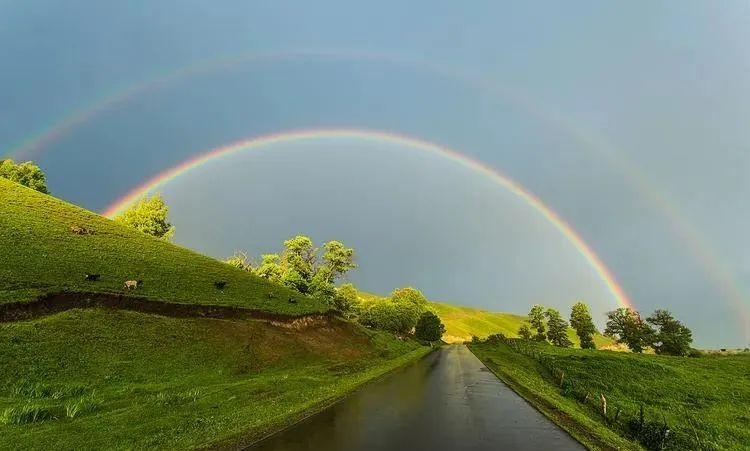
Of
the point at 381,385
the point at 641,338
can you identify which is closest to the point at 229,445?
the point at 381,385

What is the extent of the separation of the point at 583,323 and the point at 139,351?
167 m

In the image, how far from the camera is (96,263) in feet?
135

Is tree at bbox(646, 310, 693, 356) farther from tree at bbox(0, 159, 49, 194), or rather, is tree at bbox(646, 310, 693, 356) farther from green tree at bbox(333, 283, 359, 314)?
tree at bbox(0, 159, 49, 194)

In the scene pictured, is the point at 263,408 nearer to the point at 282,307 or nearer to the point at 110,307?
the point at 110,307

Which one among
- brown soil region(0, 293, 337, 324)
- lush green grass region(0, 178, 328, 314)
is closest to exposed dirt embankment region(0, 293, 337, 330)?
brown soil region(0, 293, 337, 324)

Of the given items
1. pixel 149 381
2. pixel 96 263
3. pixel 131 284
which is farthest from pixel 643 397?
pixel 96 263

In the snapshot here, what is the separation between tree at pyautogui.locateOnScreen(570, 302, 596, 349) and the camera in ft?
522

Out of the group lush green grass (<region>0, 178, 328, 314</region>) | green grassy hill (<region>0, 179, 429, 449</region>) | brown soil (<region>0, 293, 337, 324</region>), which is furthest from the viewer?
lush green grass (<region>0, 178, 328, 314</region>)

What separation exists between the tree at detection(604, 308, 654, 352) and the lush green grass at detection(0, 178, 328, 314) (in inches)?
4656

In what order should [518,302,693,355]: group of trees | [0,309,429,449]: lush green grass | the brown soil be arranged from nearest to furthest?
[0,309,429,449]: lush green grass → the brown soil → [518,302,693,355]: group of trees

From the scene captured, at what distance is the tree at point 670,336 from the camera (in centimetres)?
11838

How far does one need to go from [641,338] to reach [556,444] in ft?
464

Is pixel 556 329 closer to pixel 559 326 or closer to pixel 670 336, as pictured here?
pixel 559 326

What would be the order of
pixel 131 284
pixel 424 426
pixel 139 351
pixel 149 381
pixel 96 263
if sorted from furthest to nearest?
pixel 96 263
pixel 131 284
pixel 139 351
pixel 149 381
pixel 424 426
